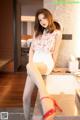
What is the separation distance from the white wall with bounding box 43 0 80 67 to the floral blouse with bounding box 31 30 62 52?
54 centimetres

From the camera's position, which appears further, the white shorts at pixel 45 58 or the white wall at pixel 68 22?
the white wall at pixel 68 22

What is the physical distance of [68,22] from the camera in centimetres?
271

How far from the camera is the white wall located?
2.69 meters

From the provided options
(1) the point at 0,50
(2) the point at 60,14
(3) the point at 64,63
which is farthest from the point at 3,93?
(1) the point at 0,50

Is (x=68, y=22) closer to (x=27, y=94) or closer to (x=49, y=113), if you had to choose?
(x=27, y=94)

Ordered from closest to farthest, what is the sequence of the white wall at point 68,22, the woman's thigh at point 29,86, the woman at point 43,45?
the woman's thigh at point 29,86 < the woman at point 43,45 < the white wall at point 68,22

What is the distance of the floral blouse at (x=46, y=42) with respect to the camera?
84.9 inches

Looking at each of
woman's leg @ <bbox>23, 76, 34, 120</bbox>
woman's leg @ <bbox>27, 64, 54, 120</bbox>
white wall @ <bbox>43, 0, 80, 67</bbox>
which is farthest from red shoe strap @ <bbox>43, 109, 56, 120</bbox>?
white wall @ <bbox>43, 0, 80, 67</bbox>

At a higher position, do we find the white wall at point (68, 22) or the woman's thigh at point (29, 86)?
the white wall at point (68, 22)

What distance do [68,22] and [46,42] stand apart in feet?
2.17

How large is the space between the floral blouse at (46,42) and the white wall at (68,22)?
54 centimetres

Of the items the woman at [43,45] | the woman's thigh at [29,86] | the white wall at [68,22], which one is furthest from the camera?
the white wall at [68,22]

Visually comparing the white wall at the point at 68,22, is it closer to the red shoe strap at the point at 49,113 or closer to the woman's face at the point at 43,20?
the woman's face at the point at 43,20

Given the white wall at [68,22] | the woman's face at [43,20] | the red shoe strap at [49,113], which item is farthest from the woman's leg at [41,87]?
the white wall at [68,22]
